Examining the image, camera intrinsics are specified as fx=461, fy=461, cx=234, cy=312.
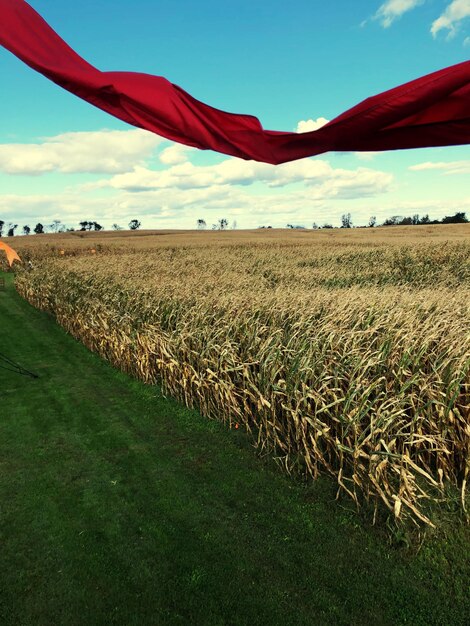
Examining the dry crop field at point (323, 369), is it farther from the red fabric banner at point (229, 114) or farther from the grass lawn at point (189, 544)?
the red fabric banner at point (229, 114)

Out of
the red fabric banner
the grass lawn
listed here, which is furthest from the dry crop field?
the red fabric banner

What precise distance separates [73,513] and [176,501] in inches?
40.9

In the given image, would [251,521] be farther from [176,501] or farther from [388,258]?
[388,258]

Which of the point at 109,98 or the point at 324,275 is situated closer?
the point at 109,98

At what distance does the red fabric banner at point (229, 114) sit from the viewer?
5.56ft

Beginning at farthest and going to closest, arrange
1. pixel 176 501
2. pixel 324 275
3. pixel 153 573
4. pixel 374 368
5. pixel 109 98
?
1. pixel 324 275
2. pixel 374 368
3. pixel 176 501
4. pixel 153 573
5. pixel 109 98

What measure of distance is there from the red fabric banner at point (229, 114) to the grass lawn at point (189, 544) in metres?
3.21

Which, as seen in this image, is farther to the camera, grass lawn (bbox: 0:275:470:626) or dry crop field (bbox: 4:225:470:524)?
dry crop field (bbox: 4:225:470:524)

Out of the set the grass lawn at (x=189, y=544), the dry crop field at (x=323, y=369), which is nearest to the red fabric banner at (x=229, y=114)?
the dry crop field at (x=323, y=369)

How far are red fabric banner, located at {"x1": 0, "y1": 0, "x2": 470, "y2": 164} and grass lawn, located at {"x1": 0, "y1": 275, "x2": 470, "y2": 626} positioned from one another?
3212 mm

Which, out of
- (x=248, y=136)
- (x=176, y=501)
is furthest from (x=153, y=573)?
(x=248, y=136)

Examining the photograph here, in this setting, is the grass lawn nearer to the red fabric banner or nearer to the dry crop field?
the dry crop field

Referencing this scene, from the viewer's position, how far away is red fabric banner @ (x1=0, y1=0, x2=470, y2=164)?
1695mm

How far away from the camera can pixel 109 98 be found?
1.90 m
